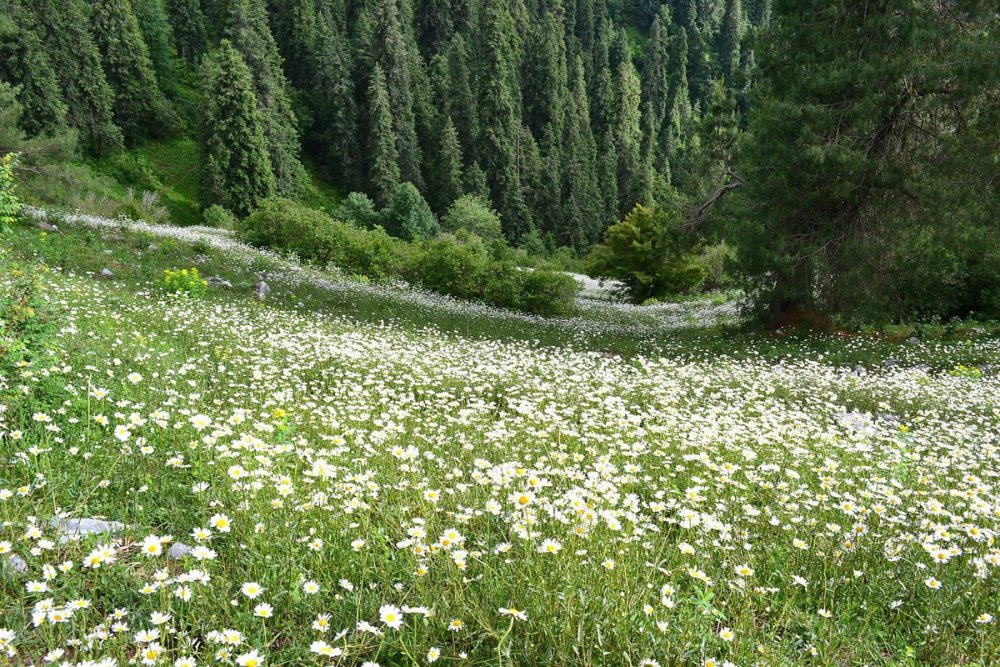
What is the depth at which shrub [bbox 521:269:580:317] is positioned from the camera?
71.3 feet

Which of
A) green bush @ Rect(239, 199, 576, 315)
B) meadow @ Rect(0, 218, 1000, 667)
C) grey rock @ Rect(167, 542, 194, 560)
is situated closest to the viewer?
meadow @ Rect(0, 218, 1000, 667)

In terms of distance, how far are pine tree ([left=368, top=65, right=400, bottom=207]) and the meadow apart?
60329 mm

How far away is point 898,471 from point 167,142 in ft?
226

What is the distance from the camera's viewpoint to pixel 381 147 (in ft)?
212

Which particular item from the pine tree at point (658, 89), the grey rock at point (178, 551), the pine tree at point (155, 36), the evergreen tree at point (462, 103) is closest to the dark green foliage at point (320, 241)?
the grey rock at point (178, 551)

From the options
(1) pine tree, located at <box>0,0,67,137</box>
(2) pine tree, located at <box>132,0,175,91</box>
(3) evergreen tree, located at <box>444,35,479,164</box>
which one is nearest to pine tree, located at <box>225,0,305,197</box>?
(2) pine tree, located at <box>132,0,175,91</box>

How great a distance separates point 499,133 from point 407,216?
979 inches

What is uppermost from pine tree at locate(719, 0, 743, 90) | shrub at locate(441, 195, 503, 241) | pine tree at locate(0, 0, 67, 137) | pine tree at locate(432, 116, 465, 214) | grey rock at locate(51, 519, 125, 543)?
pine tree at locate(719, 0, 743, 90)

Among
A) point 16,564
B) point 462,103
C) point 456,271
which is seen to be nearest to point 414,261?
point 456,271

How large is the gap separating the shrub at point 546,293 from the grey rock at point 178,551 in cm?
1912

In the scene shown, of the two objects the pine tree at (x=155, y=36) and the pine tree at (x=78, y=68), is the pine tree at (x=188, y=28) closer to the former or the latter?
the pine tree at (x=155, y=36)

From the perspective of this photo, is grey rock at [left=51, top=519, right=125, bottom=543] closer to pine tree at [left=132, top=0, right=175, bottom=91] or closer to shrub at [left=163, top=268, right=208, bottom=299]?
shrub at [left=163, top=268, right=208, bottom=299]

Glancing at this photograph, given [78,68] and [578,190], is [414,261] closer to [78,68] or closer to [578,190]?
[78,68]

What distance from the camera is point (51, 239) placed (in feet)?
51.4
